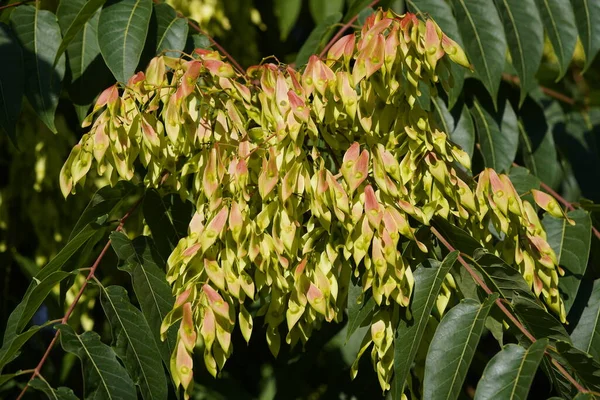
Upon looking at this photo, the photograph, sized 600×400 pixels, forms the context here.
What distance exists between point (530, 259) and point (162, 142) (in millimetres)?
684

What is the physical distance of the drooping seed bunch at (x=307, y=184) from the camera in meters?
1.20

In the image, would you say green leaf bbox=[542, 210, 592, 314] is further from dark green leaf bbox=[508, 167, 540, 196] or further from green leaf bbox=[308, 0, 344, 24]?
green leaf bbox=[308, 0, 344, 24]

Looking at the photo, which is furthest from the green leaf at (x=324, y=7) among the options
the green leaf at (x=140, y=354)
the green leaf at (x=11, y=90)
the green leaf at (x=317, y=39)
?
the green leaf at (x=140, y=354)

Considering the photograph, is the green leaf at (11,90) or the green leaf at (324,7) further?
the green leaf at (324,7)

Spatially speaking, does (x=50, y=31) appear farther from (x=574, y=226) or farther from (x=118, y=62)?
(x=574, y=226)

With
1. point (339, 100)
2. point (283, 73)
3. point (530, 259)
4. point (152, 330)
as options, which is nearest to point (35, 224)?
point (152, 330)

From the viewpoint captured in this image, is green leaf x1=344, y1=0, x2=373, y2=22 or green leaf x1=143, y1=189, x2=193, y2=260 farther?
green leaf x1=344, y1=0, x2=373, y2=22

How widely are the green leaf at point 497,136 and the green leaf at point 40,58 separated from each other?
3.29 ft

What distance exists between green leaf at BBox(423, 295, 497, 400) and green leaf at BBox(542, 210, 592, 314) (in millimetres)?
370

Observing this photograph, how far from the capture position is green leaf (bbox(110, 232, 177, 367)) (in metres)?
1.43

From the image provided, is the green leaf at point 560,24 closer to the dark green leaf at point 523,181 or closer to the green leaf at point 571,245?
the dark green leaf at point 523,181

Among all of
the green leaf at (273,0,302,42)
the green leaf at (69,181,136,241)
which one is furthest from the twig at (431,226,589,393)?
the green leaf at (273,0,302,42)

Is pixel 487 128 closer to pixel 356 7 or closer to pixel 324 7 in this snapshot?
pixel 356 7

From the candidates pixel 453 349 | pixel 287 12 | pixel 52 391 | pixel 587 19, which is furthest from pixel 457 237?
pixel 287 12
